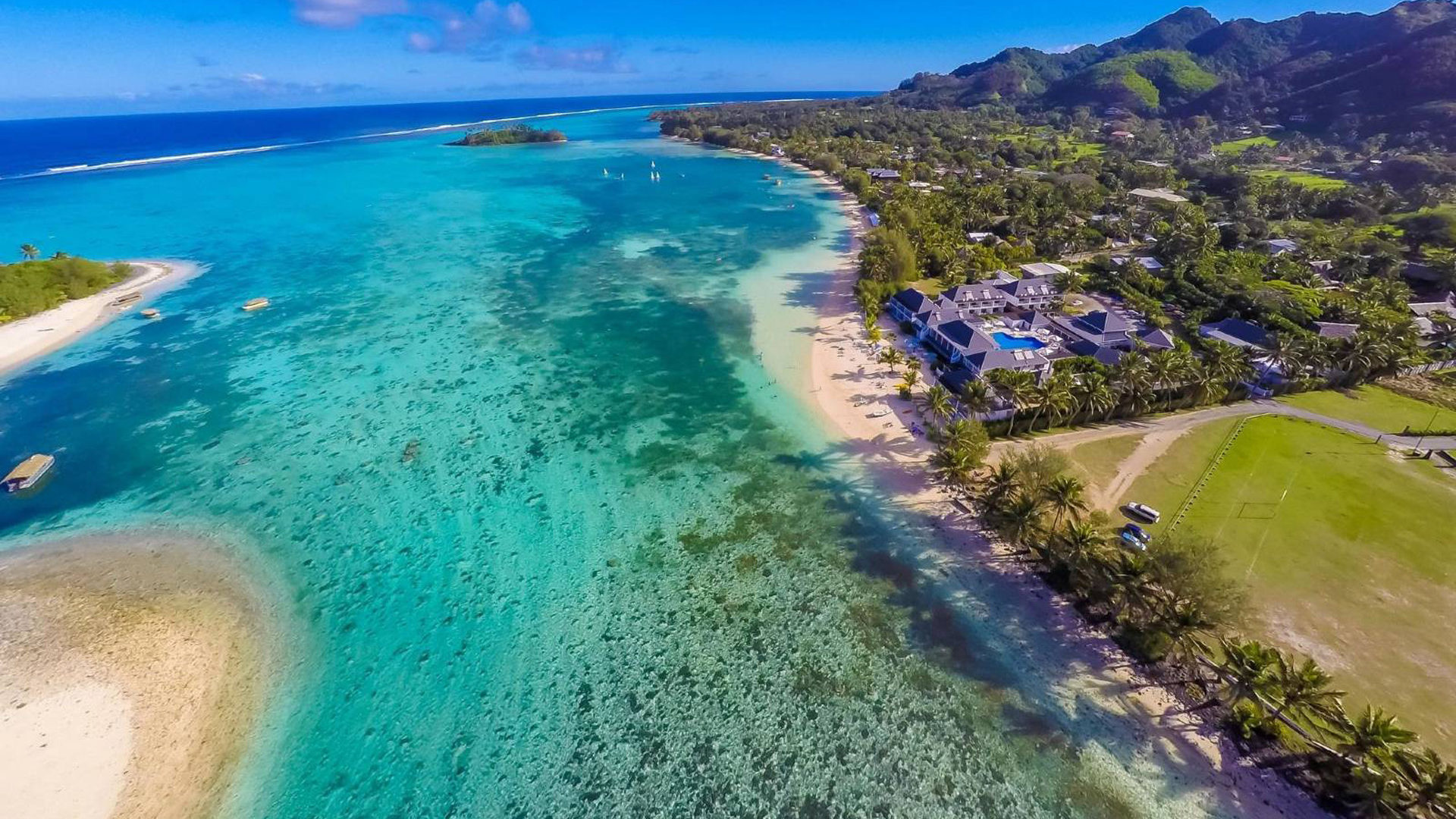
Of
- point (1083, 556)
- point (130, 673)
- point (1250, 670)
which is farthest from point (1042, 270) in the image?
point (130, 673)

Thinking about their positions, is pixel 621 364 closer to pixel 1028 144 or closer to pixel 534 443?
pixel 534 443

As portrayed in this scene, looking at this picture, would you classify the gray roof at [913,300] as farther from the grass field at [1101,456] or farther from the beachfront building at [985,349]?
the grass field at [1101,456]

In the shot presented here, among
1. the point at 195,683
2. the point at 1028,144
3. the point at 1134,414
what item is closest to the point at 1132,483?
the point at 1134,414

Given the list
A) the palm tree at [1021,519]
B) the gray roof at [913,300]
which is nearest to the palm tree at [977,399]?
the palm tree at [1021,519]

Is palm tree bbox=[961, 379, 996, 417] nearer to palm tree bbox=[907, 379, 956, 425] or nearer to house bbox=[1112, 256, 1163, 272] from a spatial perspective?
palm tree bbox=[907, 379, 956, 425]

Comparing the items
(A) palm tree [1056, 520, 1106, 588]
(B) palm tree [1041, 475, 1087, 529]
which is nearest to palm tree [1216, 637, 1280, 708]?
(A) palm tree [1056, 520, 1106, 588]

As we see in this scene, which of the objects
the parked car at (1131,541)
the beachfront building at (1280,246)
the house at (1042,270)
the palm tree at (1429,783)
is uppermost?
the beachfront building at (1280,246)

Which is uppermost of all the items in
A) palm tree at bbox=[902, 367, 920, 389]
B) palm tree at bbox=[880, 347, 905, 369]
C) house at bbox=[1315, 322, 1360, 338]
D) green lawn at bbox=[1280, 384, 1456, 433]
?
house at bbox=[1315, 322, 1360, 338]
